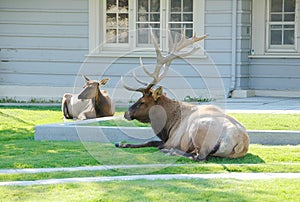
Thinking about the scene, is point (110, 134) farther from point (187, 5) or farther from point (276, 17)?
point (276, 17)

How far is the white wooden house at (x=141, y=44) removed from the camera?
2023 centimetres

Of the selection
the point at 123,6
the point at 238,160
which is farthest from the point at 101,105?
the point at 123,6

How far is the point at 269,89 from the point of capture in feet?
67.8

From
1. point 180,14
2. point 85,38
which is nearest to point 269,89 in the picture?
point 180,14

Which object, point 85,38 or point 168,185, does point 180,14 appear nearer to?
point 85,38

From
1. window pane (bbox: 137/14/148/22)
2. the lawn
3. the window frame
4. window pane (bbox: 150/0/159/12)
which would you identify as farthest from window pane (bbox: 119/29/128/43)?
the lawn

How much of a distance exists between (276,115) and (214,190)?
267 inches

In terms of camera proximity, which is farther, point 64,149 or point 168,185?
point 64,149

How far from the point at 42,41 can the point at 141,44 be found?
103 inches

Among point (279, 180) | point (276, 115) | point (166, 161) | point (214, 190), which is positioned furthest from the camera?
point (276, 115)

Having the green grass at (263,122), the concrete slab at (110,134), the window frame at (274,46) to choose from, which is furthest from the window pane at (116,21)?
the concrete slab at (110,134)

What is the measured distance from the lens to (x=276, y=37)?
2075 cm

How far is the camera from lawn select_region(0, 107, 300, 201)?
28.6ft

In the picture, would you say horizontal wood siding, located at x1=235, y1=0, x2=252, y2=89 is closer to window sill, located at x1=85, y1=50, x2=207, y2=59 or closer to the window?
the window
